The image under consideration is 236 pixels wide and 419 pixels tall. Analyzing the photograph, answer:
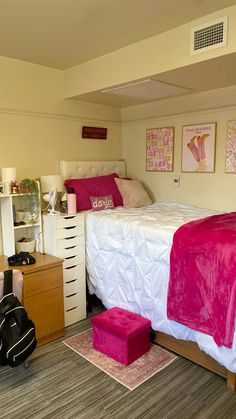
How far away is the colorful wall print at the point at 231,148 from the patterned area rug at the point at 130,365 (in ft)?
5.98

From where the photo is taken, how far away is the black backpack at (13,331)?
6.66 ft

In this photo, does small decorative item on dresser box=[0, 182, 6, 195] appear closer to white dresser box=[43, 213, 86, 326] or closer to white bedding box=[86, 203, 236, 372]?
white dresser box=[43, 213, 86, 326]

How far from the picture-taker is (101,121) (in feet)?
12.6

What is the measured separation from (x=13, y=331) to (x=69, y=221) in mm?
1101

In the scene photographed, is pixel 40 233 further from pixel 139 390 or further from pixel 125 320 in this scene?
pixel 139 390

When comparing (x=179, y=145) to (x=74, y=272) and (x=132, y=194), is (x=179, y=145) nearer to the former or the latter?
(x=132, y=194)

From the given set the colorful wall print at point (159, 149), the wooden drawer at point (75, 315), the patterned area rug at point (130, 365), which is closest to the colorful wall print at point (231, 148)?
the colorful wall print at point (159, 149)

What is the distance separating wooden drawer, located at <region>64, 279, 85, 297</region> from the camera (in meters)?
2.91

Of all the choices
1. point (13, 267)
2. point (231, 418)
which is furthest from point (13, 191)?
point (231, 418)

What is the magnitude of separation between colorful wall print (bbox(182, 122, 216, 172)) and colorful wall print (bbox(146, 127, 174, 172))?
0.18m

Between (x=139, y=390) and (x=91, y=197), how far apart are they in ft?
6.12

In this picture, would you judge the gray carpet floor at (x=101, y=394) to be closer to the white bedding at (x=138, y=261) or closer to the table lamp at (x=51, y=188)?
the white bedding at (x=138, y=261)

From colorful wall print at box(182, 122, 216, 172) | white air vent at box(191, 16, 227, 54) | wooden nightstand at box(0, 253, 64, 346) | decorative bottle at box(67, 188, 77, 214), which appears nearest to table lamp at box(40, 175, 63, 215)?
decorative bottle at box(67, 188, 77, 214)

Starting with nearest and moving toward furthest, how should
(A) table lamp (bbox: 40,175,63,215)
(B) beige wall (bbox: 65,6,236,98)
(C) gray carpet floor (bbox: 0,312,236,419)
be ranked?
(C) gray carpet floor (bbox: 0,312,236,419) → (B) beige wall (bbox: 65,6,236,98) → (A) table lamp (bbox: 40,175,63,215)
